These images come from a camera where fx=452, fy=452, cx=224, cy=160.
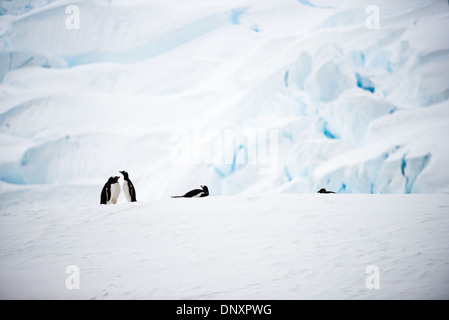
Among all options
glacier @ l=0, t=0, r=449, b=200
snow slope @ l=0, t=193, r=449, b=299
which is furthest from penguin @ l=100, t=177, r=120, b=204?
glacier @ l=0, t=0, r=449, b=200

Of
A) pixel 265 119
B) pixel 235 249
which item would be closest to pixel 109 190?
pixel 235 249

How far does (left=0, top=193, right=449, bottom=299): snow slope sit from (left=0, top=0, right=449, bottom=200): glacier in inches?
308

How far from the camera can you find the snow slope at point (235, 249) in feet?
11.0

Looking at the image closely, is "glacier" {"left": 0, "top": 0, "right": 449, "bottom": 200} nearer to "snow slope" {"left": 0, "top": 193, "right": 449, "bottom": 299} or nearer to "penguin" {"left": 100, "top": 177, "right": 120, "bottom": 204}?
"snow slope" {"left": 0, "top": 193, "right": 449, "bottom": 299}

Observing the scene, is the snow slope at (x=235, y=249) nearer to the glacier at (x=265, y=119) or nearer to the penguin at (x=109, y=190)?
the penguin at (x=109, y=190)

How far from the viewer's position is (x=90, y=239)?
465cm

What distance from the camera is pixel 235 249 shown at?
417cm

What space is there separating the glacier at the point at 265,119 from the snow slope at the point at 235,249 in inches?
308

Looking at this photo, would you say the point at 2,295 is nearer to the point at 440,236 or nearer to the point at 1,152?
the point at 440,236

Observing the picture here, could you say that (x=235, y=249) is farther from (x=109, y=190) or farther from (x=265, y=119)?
(x=265, y=119)

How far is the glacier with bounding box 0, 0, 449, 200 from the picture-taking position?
14.0 metres

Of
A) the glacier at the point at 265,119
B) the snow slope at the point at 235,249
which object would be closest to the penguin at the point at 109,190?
the snow slope at the point at 235,249

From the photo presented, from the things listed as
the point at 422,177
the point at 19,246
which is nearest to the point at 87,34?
the point at 422,177

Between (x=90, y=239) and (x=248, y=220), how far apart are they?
66.3 inches
